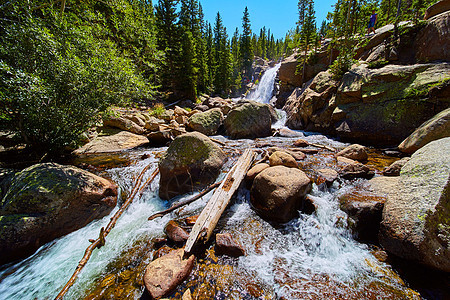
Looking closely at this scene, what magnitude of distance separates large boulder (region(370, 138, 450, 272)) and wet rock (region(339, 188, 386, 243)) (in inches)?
6.2

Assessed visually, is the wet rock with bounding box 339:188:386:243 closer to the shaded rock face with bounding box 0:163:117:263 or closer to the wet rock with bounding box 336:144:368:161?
the wet rock with bounding box 336:144:368:161

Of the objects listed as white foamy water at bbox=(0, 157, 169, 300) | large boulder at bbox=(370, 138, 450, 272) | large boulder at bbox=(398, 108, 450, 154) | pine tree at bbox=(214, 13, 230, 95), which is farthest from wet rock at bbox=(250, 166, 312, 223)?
pine tree at bbox=(214, 13, 230, 95)

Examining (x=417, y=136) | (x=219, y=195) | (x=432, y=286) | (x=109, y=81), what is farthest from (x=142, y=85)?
(x=417, y=136)

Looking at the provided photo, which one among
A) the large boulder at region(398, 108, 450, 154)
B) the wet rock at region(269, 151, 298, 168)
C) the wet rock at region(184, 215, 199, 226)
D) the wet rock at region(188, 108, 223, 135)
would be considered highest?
the wet rock at region(188, 108, 223, 135)

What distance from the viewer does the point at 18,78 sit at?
399 cm

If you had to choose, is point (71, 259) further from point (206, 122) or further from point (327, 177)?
point (206, 122)

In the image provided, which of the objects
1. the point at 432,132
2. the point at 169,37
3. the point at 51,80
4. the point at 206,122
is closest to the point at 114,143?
the point at 51,80

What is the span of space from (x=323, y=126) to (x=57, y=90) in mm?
14211

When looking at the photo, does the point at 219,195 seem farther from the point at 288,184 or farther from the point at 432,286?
the point at 432,286

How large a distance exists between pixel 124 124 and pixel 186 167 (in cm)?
823

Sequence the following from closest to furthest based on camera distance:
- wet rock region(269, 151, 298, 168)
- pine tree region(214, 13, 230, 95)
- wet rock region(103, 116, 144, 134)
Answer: wet rock region(269, 151, 298, 168) → wet rock region(103, 116, 144, 134) → pine tree region(214, 13, 230, 95)

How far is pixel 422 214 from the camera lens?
8.16ft

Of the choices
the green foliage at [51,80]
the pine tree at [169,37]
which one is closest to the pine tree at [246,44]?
the pine tree at [169,37]

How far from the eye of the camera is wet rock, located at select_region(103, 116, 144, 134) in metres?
10.2
